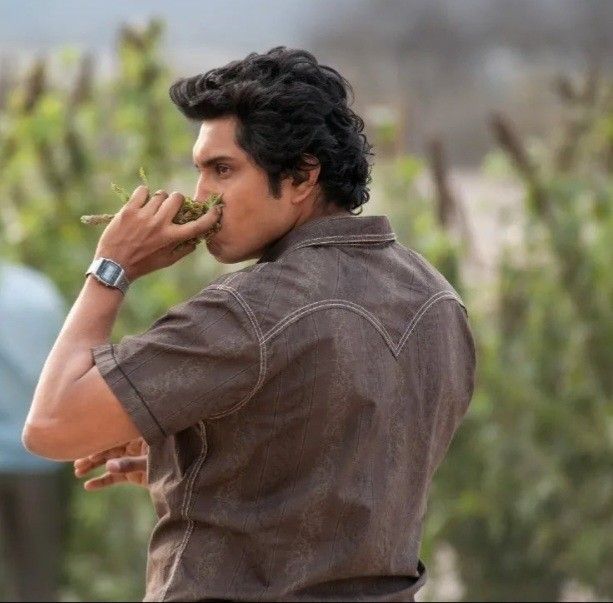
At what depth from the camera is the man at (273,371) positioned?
7.16ft

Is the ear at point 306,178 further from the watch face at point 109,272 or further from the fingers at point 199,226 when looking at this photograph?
the watch face at point 109,272

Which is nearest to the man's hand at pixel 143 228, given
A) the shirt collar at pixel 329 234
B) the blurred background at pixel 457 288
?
Answer: the shirt collar at pixel 329 234

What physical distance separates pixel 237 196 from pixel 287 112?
5.6 inches

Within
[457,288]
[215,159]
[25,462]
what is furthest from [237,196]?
[25,462]

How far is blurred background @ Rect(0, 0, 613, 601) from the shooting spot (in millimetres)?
5004

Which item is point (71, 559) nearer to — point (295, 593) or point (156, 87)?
point (156, 87)

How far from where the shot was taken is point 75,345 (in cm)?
221

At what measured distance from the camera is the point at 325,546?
7.40 ft

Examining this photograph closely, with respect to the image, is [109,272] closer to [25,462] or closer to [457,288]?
[457,288]

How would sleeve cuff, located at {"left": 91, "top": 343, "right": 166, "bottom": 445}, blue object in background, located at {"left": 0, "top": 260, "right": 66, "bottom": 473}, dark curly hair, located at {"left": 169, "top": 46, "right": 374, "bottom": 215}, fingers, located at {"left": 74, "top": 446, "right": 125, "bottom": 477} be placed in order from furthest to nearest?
blue object in background, located at {"left": 0, "top": 260, "right": 66, "bottom": 473}, fingers, located at {"left": 74, "top": 446, "right": 125, "bottom": 477}, dark curly hair, located at {"left": 169, "top": 46, "right": 374, "bottom": 215}, sleeve cuff, located at {"left": 91, "top": 343, "right": 166, "bottom": 445}

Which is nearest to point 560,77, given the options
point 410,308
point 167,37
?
point 167,37

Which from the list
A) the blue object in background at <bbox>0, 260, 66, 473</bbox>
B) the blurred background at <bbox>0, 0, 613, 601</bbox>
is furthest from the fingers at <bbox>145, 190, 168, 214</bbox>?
the blue object in background at <bbox>0, 260, 66, 473</bbox>

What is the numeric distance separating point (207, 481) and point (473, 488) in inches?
118

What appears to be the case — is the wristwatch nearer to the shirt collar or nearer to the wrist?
the wrist
